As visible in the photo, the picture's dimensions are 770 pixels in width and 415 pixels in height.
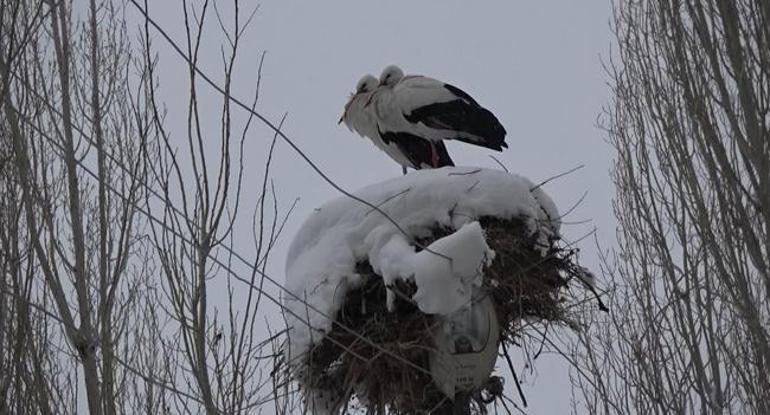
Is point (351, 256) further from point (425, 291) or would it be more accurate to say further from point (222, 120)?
point (222, 120)

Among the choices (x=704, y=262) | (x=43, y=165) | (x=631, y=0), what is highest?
(x=631, y=0)

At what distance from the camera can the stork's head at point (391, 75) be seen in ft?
16.4

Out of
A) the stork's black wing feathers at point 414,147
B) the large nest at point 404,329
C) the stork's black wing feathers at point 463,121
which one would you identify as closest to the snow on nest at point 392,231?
the large nest at point 404,329

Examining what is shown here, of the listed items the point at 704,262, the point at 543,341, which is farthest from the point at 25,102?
the point at 704,262

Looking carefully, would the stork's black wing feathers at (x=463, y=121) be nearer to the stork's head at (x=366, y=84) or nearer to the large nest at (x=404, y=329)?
the stork's head at (x=366, y=84)

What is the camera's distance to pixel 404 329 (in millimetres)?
2771

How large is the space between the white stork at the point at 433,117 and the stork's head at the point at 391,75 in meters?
0.14

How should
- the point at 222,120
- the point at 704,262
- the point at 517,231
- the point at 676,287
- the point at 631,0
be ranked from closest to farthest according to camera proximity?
the point at 222,120 < the point at 517,231 < the point at 704,262 < the point at 676,287 < the point at 631,0

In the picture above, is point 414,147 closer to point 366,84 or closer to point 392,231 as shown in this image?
point 366,84

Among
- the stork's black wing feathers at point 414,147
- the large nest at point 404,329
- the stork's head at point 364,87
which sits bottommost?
the large nest at point 404,329

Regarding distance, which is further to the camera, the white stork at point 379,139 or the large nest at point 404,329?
the white stork at point 379,139

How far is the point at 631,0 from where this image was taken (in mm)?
5629

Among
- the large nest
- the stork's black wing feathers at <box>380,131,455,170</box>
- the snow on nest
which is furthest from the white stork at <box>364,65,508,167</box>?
the large nest

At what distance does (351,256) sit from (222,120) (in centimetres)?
71
